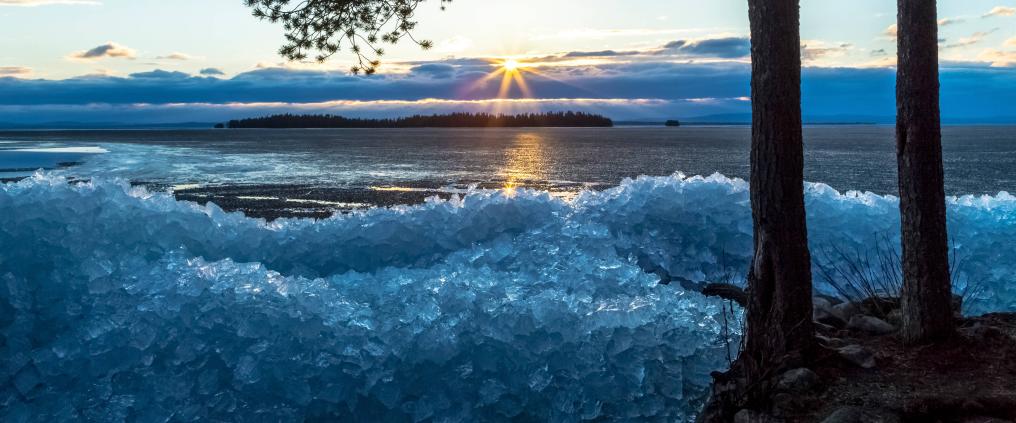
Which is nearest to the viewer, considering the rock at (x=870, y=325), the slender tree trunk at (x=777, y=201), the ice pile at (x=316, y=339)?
the slender tree trunk at (x=777, y=201)

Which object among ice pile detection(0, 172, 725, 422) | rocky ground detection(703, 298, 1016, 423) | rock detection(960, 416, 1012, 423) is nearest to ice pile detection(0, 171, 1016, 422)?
ice pile detection(0, 172, 725, 422)

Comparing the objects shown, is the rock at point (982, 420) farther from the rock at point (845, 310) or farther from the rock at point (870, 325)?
the rock at point (845, 310)

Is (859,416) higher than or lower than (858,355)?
lower

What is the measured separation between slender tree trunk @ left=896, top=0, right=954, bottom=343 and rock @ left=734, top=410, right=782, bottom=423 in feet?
6.55

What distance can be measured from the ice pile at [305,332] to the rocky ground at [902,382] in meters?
1.05

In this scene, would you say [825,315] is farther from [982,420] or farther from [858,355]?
[982,420]

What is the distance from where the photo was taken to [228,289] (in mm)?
7340

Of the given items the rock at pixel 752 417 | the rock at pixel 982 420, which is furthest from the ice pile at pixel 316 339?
the rock at pixel 982 420

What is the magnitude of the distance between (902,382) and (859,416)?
1017mm

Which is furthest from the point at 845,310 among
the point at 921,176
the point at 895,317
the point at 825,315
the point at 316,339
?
the point at 316,339

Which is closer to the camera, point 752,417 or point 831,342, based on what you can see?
point 752,417

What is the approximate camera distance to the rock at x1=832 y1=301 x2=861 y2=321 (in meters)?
8.36

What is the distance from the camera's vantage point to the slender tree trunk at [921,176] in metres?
6.59

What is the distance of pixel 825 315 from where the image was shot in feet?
27.2
